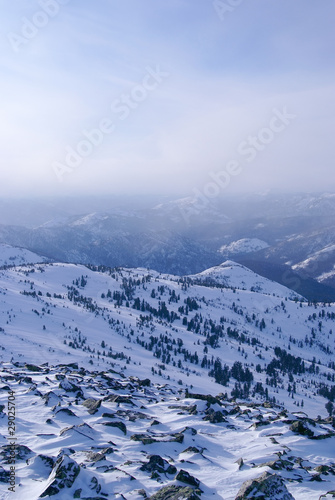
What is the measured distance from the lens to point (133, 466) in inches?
715

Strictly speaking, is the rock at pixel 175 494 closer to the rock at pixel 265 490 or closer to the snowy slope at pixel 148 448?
the snowy slope at pixel 148 448

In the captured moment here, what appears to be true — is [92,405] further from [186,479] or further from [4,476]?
[186,479]

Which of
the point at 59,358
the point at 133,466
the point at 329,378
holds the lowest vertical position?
the point at 329,378

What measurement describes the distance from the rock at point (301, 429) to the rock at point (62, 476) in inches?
677

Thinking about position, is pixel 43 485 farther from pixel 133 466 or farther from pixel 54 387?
pixel 54 387

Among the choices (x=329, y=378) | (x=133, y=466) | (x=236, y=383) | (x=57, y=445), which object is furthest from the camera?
(x=329, y=378)

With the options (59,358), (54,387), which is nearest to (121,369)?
(59,358)

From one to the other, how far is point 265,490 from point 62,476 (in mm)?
8237

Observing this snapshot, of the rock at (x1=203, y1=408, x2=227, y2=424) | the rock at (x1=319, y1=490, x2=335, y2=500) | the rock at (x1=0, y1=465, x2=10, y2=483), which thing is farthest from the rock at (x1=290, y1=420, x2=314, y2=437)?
the rock at (x1=0, y1=465, x2=10, y2=483)

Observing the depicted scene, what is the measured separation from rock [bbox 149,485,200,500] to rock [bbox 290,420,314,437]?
46.6 feet

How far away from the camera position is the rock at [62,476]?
14.7m

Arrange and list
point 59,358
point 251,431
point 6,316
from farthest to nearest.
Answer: point 6,316, point 59,358, point 251,431

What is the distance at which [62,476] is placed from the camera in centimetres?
1534

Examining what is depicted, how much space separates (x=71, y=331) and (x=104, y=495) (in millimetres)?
132614
